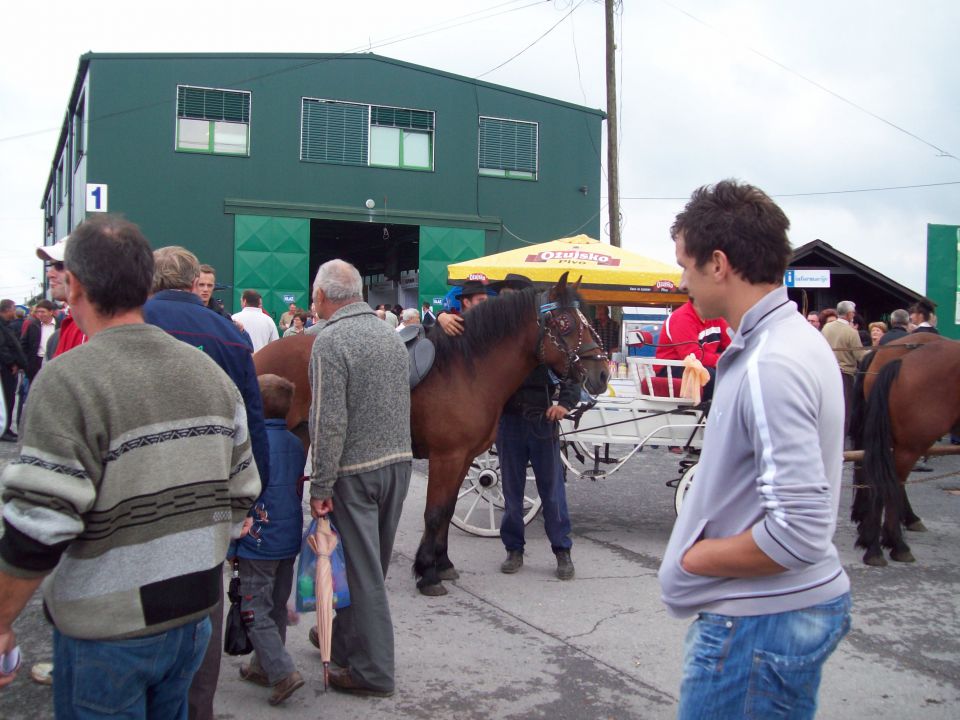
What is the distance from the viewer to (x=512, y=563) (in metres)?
5.95

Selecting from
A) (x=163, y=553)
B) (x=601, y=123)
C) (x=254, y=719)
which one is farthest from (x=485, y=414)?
(x=601, y=123)

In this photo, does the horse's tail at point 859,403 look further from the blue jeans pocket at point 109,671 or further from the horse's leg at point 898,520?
the blue jeans pocket at point 109,671

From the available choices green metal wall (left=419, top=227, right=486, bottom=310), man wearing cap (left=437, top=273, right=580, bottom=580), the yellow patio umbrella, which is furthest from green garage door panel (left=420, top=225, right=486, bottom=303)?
man wearing cap (left=437, top=273, right=580, bottom=580)

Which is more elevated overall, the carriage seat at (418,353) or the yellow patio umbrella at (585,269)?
the yellow patio umbrella at (585,269)

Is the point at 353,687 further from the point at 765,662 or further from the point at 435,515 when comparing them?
the point at 765,662

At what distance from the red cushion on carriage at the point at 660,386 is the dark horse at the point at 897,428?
4.77ft

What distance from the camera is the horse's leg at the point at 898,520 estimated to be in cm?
630

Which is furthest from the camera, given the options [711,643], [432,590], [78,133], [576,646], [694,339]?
[78,133]

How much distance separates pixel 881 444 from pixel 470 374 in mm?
3274

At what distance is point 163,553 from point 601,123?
24362mm

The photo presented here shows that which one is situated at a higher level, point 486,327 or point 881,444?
point 486,327

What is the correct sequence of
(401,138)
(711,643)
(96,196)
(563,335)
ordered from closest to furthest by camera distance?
(711,643), (563,335), (96,196), (401,138)

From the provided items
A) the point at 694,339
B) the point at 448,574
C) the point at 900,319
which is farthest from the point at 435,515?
the point at 900,319

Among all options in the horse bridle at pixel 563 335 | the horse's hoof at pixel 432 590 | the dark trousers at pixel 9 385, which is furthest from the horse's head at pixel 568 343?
the dark trousers at pixel 9 385
